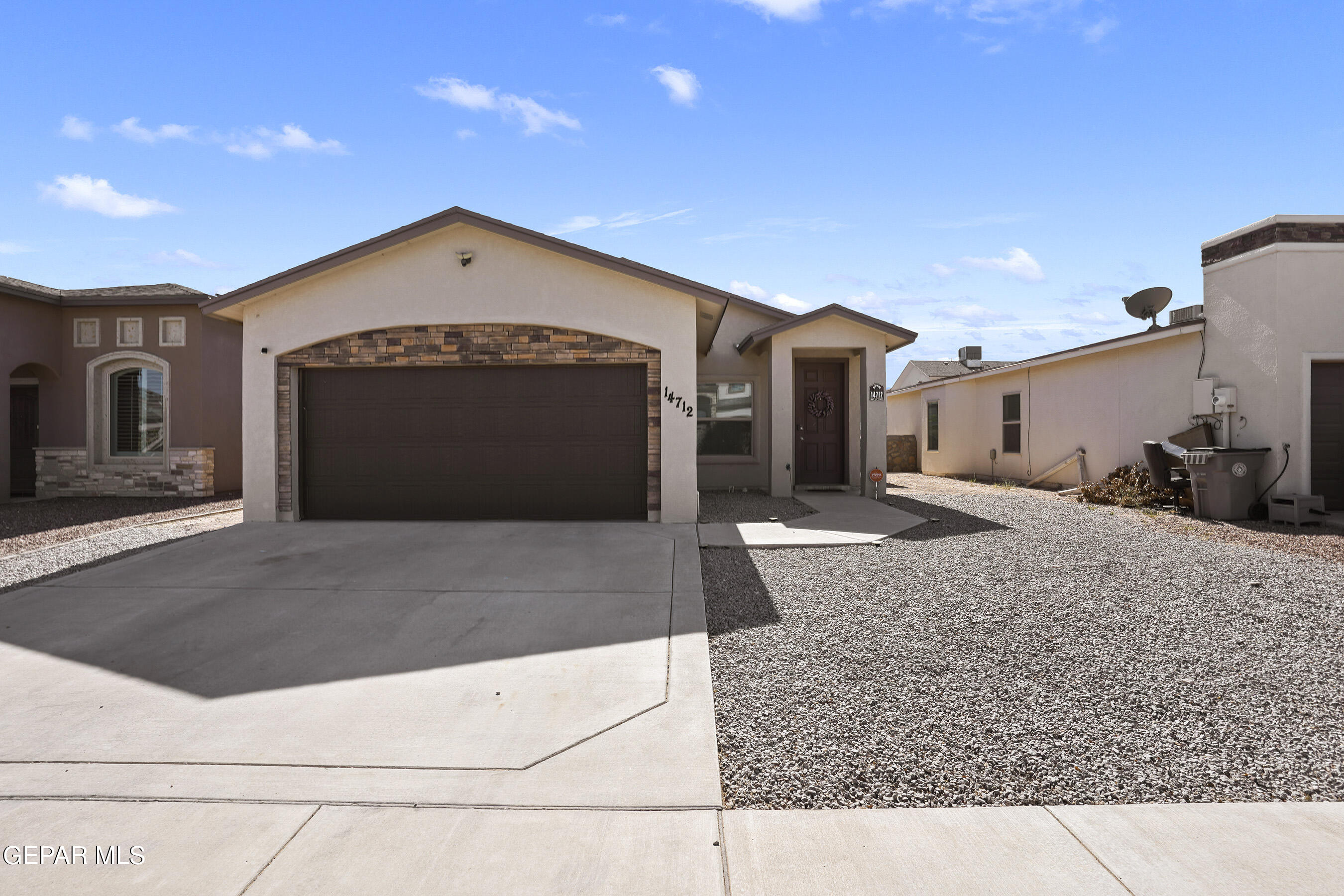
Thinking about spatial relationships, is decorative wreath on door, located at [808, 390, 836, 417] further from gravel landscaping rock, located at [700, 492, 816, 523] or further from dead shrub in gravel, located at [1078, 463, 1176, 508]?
dead shrub in gravel, located at [1078, 463, 1176, 508]

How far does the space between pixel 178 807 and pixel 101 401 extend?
14.5 meters

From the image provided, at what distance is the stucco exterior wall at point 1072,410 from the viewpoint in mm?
11648

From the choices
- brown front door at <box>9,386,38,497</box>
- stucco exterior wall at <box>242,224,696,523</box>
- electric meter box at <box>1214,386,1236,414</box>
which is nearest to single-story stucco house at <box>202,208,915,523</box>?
stucco exterior wall at <box>242,224,696,523</box>

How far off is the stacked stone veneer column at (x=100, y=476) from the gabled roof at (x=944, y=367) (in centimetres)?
1851

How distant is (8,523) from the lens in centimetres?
1021

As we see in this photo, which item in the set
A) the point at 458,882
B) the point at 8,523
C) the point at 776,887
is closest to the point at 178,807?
the point at 458,882

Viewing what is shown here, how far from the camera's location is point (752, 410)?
13352 mm

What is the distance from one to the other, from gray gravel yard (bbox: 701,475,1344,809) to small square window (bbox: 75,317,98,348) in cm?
1370

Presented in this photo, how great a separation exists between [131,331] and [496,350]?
931cm

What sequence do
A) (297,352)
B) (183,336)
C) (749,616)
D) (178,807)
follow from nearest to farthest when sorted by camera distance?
(178,807), (749,616), (297,352), (183,336)

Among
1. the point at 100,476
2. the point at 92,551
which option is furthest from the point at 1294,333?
the point at 100,476

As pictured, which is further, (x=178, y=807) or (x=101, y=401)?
(x=101, y=401)

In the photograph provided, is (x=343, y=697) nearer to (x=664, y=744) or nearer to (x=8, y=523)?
(x=664, y=744)

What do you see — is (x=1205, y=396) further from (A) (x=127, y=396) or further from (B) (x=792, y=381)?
(A) (x=127, y=396)
